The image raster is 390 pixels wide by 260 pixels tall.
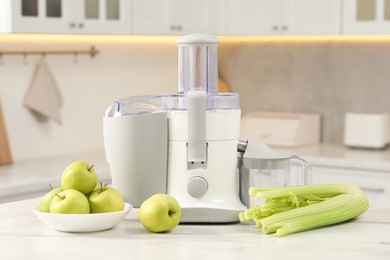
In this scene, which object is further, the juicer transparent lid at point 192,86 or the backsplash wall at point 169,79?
the backsplash wall at point 169,79

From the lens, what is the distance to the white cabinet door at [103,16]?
4129 millimetres

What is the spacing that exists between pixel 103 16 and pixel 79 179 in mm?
2212

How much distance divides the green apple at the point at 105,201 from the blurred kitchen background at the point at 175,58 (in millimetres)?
1867

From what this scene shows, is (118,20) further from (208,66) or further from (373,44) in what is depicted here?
(208,66)

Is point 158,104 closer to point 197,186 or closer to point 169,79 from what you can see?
point 197,186

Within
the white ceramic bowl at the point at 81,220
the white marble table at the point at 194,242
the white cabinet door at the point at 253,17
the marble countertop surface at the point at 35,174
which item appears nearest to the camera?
Result: the white marble table at the point at 194,242

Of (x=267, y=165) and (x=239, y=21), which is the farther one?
(x=239, y=21)

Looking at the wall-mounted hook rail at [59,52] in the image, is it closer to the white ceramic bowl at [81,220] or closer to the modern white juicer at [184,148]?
the modern white juicer at [184,148]

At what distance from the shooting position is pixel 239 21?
4.67 m

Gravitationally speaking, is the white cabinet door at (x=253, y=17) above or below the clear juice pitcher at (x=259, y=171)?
above

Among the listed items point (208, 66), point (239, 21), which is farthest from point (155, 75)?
point (208, 66)

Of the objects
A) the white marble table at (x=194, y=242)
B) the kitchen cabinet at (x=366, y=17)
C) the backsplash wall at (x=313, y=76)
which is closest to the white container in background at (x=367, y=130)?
the backsplash wall at (x=313, y=76)

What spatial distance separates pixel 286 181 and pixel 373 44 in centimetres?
250

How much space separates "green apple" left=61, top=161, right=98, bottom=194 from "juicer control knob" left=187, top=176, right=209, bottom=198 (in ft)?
0.90
